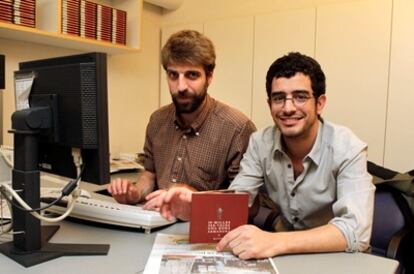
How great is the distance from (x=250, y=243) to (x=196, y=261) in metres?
0.15

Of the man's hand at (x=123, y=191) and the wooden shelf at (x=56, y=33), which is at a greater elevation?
the wooden shelf at (x=56, y=33)

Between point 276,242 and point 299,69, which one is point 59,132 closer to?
point 276,242

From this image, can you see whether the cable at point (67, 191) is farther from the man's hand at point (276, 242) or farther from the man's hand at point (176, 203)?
the man's hand at point (276, 242)

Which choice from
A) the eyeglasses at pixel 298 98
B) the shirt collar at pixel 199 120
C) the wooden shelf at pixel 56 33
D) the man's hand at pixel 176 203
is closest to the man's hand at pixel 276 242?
the man's hand at pixel 176 203

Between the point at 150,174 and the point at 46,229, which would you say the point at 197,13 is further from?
the point at 46,229

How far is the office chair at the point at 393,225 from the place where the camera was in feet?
4.97

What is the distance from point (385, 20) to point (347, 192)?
142 cm

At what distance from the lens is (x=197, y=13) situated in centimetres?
312

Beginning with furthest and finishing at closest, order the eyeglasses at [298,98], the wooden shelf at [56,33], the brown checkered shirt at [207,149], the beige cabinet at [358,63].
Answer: the beige cabinet at [358,63] < the wooden shelf at [56,33] < the brown checkered shirt at [207,149] < the eyeglasses at [298,98]

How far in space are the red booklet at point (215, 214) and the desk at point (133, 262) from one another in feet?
0.49

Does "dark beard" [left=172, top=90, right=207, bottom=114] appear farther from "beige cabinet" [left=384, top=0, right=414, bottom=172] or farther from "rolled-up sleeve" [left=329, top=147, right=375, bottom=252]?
"beige cabinet" [left=384, top=0, right=414, bottom=172]

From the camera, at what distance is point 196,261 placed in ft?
3.09

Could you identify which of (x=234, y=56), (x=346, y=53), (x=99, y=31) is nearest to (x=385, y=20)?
(x=346, y=53)

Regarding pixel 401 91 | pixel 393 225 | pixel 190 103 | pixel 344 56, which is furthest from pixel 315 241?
pixel 344 56
